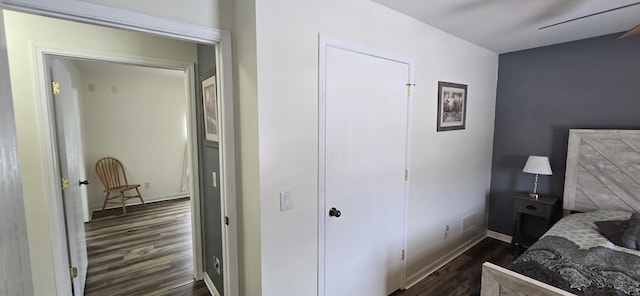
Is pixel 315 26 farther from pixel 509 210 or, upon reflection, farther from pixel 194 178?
pixel 509 210

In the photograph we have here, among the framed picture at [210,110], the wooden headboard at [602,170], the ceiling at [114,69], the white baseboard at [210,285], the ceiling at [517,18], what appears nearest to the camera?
the ceiling at [517,18]

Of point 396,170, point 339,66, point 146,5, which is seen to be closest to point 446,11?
point 339,66

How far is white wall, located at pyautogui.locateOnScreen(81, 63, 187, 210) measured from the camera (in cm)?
427

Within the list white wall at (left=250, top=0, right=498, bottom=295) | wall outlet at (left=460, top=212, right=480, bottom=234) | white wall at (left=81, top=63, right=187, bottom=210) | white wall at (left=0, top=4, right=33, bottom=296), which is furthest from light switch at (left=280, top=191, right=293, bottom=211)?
white wall at (left=81, top=63, right=187, bottom=210)

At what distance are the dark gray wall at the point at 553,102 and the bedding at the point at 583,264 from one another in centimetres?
111

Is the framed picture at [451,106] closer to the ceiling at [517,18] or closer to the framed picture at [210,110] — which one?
the ceiling at [517,18]

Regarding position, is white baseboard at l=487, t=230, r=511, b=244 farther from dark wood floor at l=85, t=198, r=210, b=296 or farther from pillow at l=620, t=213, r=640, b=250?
dark wood floor at l=85, t=198, r=210, b=296

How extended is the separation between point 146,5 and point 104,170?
416 cm

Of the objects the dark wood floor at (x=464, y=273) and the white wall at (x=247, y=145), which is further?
the dark wood floor at (x=464, y=273)

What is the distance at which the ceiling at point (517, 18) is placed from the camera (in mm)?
1878

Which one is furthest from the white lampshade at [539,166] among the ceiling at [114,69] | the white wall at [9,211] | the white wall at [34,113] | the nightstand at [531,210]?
the ceiling at [114,69]

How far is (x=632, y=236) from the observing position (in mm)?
1892

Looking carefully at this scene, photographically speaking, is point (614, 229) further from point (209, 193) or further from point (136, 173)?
point (136, 173)

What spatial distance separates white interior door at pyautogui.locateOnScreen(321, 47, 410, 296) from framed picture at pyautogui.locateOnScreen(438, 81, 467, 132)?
21.5 inches
